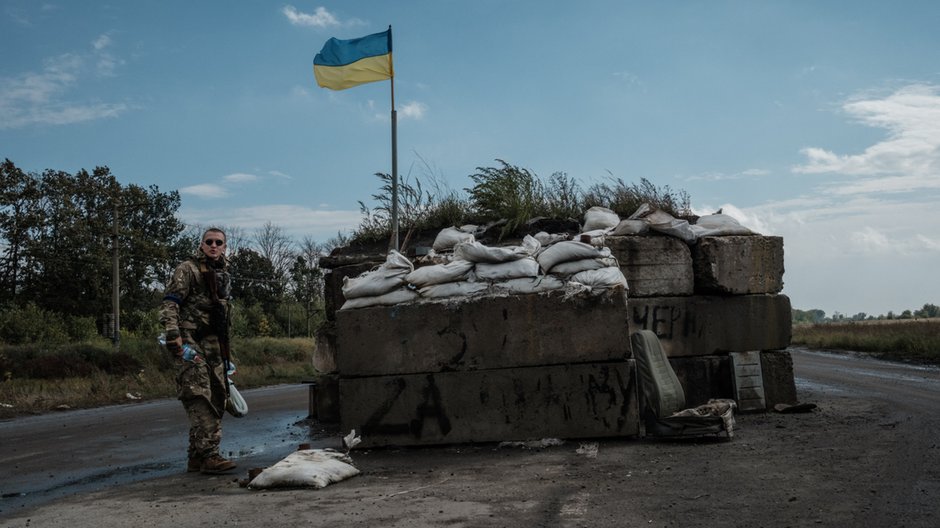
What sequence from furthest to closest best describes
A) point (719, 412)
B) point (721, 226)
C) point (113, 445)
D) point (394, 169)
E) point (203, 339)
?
1. point (394, 169)
2. point (721, 226)
3. point (113, 445)
4. point (719, 412)
5. point (203, 339)

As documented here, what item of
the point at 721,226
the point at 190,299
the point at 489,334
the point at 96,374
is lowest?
the point at 96,374

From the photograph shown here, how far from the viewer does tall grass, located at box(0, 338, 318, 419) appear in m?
17.3

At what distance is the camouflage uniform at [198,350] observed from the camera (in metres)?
7.18

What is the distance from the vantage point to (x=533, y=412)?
7895 mm

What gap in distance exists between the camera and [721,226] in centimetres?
1014

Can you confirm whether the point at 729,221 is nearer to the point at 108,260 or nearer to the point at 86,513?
the point at 86,513

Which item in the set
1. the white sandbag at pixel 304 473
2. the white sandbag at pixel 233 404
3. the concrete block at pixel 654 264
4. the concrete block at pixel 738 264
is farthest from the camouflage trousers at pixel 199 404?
the concrete block at pixel 738 264

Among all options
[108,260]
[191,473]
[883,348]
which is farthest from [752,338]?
[108,260]

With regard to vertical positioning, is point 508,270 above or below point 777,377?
above

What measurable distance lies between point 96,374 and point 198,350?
61.7ft

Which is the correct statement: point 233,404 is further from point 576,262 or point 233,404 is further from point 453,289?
point 576,262

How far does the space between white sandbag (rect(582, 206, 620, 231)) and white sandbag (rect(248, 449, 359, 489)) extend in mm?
4967

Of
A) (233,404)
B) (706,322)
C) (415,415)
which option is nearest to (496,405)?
(415,415)

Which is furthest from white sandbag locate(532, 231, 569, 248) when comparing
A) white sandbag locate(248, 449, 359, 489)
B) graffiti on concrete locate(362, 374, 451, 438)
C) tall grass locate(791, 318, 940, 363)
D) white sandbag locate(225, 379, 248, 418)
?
tall grass locate(791, 318, 940, 363)
